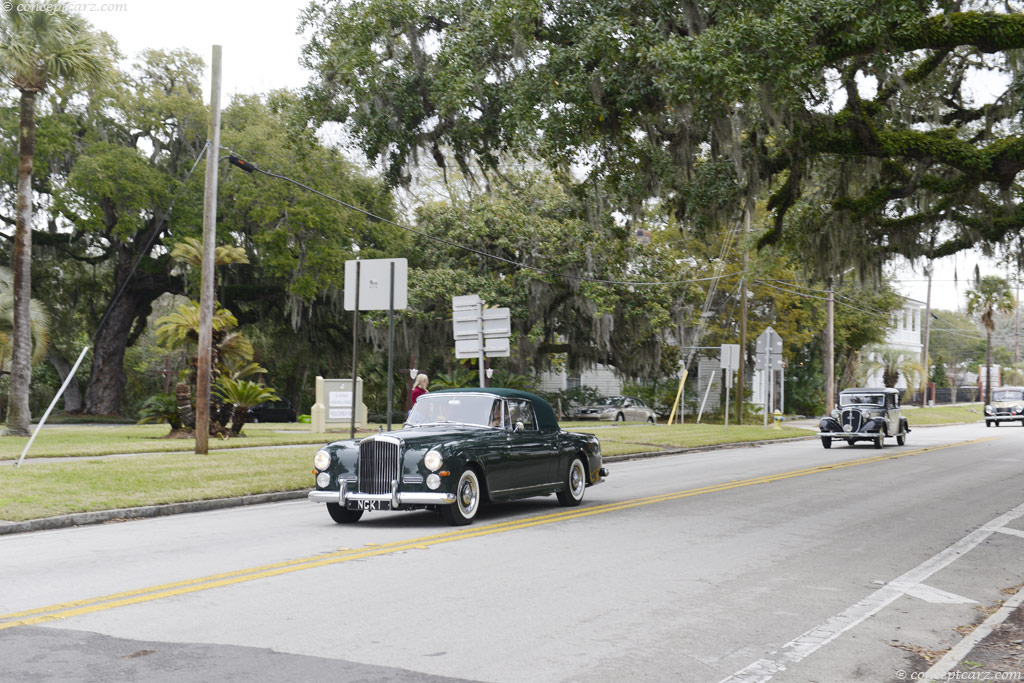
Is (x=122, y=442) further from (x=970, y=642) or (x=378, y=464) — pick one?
(x=970, y=642)

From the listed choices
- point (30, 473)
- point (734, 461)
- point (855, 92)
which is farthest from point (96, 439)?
point (855, 92)

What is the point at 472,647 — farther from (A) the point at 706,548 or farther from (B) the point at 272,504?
(B) the point at 272,504

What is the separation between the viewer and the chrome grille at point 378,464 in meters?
11.5

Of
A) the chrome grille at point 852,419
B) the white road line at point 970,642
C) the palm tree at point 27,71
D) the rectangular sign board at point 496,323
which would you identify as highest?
the palm tree at point 27,71

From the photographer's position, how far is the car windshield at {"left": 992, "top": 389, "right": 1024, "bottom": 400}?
169ft

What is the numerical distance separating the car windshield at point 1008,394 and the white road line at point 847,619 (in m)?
44.4

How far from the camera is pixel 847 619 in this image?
24.1 ft

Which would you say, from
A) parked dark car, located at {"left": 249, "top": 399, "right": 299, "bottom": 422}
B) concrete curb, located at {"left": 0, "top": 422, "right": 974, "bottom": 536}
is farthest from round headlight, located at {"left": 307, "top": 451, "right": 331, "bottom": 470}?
parked dark car, located at {"left": 249, "top": 399, "right": 299, "bottom": 422}

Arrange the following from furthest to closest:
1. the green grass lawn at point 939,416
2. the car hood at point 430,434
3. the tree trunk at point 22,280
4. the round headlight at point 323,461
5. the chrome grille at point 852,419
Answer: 1. the green grass lawn at point 939,416
2. the chrome grille at point 852,419
3. the tree trunk at point 22,280
4. the round headlight at point 323,461
5. the car hood at point 430,434

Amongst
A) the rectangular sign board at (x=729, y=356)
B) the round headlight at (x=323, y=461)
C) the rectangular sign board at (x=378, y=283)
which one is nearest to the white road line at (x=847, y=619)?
the round headlight at (x=323, y=461)

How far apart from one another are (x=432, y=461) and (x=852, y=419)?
2227 centimetres

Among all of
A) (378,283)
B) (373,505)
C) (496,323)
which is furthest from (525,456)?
(496,323)

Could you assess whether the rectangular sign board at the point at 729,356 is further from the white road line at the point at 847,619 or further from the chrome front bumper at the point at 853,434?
the white road line at the point at 847,619

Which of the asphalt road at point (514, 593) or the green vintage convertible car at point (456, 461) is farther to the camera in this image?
the green vintage convertible car at point (456, 461)
